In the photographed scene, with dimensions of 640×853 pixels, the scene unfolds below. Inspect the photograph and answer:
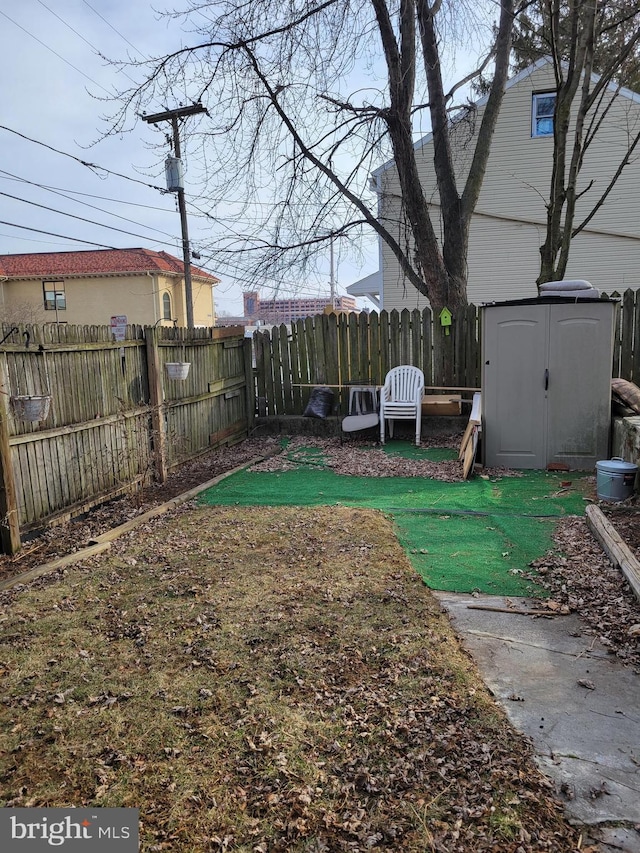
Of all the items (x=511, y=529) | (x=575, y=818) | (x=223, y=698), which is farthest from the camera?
(x=511, y=529)

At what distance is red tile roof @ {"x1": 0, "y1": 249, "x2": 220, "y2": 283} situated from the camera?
85.9 ft

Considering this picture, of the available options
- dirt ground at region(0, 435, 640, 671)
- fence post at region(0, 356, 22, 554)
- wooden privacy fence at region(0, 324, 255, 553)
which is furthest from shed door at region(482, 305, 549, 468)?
fence post at region(0, 356, 22, 554)

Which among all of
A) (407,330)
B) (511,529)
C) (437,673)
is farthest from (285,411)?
(437,673)

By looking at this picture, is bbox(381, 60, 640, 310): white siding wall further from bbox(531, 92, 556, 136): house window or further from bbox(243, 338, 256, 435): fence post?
bbox(243, 338, 256, 435): fence post

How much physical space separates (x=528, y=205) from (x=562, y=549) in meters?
10.5

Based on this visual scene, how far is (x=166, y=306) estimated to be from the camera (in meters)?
27.3

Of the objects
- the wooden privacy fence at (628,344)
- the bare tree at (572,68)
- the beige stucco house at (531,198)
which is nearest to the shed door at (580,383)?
the wooden privacy fence at (628,344)

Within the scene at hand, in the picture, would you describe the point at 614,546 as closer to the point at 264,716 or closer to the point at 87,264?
the point at 264,716

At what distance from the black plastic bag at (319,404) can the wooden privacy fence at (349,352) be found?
0.17 metres

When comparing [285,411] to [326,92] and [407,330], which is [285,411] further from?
[326,92]

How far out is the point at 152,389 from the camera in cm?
603

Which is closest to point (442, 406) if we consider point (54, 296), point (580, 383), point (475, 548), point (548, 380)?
point (548, 380)

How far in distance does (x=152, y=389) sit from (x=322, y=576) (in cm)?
324

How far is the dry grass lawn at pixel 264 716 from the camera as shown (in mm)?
1730
